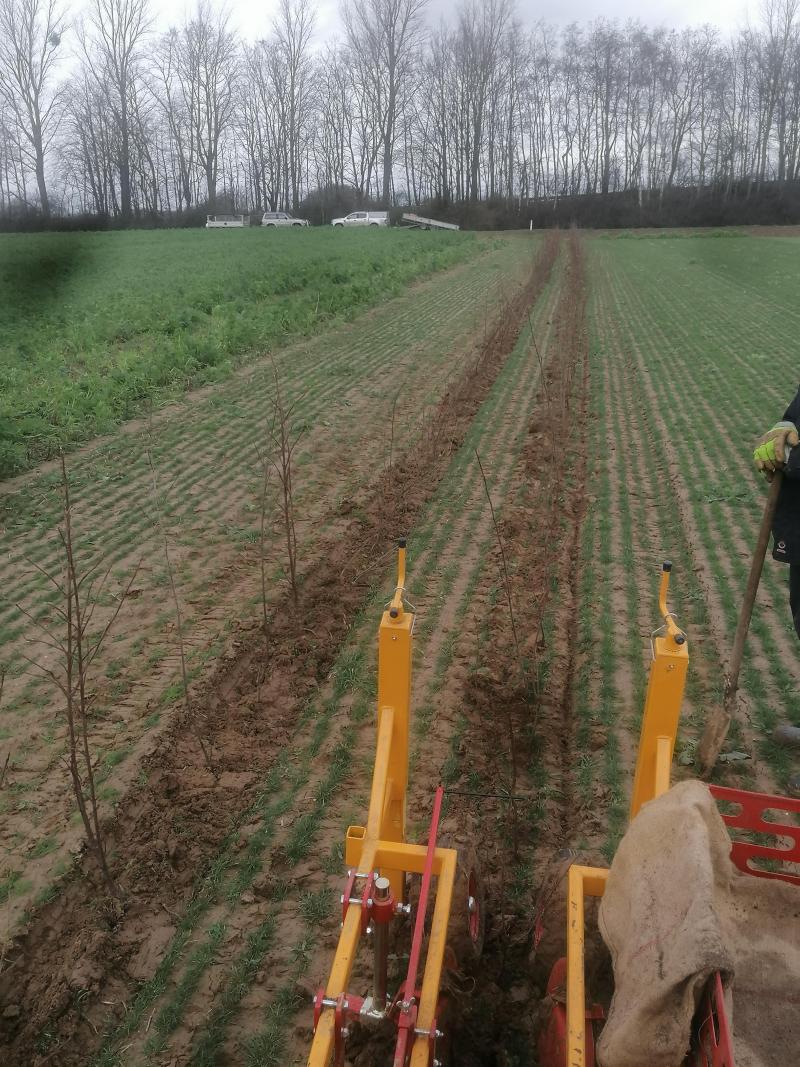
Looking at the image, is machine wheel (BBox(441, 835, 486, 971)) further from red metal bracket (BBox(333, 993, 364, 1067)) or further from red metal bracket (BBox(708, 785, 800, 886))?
red metal bracket (BBox(708, 785, 800, 886))

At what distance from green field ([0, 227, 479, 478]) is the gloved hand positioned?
8469 millimetres

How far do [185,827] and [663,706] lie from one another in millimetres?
2701

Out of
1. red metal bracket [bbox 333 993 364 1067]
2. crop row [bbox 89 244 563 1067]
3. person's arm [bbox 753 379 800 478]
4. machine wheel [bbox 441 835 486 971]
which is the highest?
person's arm [bbox 753 379 800 478]

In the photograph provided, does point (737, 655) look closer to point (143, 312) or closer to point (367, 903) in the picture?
point (367, 903)

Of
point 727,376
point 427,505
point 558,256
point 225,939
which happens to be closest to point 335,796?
point 225,939

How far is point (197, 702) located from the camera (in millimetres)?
5637

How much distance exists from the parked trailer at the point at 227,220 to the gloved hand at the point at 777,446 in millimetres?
60065

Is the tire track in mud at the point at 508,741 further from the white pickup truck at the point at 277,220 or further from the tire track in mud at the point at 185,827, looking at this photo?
the white pickup truck at the point at 277,220

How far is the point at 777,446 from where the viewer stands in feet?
13.8

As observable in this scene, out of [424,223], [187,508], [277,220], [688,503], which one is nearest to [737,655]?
[688,503]

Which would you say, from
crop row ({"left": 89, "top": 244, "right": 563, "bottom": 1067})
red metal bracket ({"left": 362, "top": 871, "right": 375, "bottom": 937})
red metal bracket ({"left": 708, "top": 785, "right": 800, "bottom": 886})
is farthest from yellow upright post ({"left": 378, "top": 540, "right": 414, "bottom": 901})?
red metal bracket ({"left": 708, "top": 785, "right": 800, "bottom": 886})

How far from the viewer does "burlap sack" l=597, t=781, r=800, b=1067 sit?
2.07 meters

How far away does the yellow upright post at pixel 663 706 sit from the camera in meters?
3.24

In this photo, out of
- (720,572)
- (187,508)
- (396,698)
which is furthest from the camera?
(187,508)
